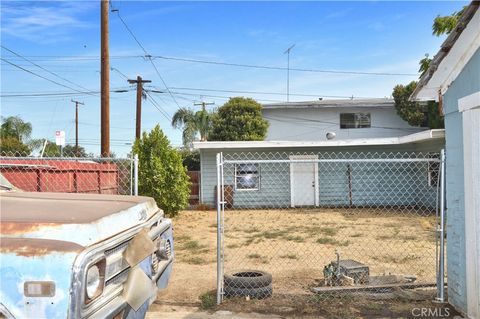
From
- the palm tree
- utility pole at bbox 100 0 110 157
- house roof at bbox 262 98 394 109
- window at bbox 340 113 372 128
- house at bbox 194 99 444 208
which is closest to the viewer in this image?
utility pole at bbox 100 0 110 157

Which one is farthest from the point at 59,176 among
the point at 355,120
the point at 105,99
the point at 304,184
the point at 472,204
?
the point at 355,120

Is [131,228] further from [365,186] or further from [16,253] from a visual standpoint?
[365,186]

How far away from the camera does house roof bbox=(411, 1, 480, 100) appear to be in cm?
468

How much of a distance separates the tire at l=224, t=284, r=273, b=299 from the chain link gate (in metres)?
0.01

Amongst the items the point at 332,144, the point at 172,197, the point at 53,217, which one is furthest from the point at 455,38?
the point at 332,144

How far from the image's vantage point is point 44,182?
9.48 m

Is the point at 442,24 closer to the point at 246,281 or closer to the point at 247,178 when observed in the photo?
the point at 247,178

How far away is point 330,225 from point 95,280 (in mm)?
11910

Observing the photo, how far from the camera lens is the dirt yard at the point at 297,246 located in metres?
7.05

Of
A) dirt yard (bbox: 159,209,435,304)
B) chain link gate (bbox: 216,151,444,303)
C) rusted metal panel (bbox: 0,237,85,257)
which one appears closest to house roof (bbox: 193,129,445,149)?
chain link gate (bbox: 216,151,444,303)

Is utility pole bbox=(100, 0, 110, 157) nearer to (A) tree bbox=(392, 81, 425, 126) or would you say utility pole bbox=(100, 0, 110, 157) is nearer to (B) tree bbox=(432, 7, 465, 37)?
→ (B) tree bbox=(432, 7, 465, 37)

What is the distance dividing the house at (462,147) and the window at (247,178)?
46.5 ft

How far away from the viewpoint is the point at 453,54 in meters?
5.05

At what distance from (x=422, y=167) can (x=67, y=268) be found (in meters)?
18.8
